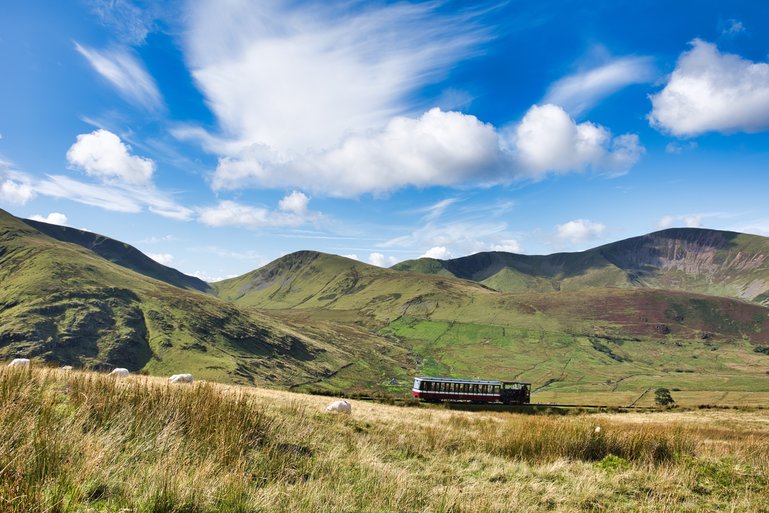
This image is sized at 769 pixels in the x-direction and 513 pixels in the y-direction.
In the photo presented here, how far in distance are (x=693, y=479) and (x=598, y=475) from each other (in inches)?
91.0

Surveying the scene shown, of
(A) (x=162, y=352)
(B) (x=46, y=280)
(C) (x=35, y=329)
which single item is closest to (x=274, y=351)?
(A) (x=162, y=352)

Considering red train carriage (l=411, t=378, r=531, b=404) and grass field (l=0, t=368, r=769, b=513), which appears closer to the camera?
grass field (l=0, t=368, r=769, b=513)

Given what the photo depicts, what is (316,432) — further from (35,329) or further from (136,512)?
(35,329)

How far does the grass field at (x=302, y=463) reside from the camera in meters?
5.09

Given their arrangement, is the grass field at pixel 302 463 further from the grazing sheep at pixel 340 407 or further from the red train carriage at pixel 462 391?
the red train carriage at pixel 462 391

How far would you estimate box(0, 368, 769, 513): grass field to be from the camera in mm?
5094

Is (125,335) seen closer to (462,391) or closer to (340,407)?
(462,391)

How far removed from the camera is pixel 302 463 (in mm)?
8602

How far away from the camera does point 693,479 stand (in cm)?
948

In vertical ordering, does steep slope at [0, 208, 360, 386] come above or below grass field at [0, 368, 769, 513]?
below

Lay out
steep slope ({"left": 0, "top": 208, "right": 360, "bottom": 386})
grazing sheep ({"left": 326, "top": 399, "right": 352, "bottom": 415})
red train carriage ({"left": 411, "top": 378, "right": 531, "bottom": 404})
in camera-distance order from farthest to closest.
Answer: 1. steep slope ({"left": 0, "top": 208, "right": 360, "bottom": 386})
2. red train carriage ({"left": 411, "top": 378, "right": 531, "bottom": 404})
3. grazing sheep ({"left": 326, "top": 399, "right": 352, "bottom": 415})

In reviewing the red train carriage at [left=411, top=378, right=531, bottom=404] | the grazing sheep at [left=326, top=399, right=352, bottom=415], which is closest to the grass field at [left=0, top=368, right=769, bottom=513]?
the grazing sheep at [left=326, top=399, right=352, bottom=415]

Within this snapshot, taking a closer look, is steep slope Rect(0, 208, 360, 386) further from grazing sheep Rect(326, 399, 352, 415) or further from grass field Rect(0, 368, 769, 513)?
grass field Rect(0, 368, 769, 513)

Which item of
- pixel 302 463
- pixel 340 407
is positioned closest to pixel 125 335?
pixel 340 407
